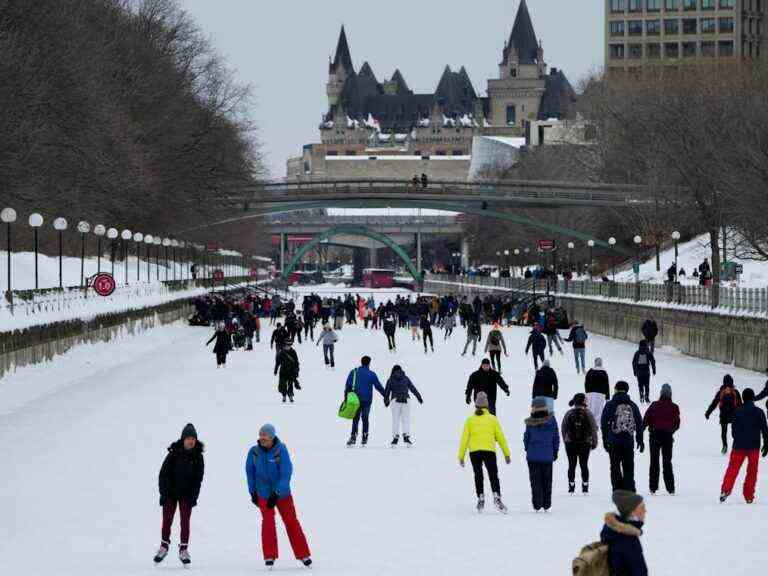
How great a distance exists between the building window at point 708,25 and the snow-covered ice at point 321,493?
383 feet

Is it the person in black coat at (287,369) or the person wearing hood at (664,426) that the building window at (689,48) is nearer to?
the person in black coat at (287,369)

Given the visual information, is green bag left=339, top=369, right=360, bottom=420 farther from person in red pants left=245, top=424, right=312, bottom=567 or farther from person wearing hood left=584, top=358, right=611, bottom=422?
person in red pants left=245, top=424, right=312, bottom=567

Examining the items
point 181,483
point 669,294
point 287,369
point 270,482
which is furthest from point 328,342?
point 270,482

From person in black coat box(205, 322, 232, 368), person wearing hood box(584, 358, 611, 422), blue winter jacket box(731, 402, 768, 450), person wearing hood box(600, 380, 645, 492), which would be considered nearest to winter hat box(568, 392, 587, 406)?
person wearing hood box(600, 380, 645, 492)

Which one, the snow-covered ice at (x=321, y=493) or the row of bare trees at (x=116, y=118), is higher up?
the row of bare trees at (x=116, y=118)

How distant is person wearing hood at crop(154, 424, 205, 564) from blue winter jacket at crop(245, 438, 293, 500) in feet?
1.44

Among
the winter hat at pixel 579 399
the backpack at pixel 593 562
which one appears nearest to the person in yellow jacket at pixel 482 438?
the winter hat at pixel 579 399

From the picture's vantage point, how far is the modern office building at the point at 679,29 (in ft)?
489

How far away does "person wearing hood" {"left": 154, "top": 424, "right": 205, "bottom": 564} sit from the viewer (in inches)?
556

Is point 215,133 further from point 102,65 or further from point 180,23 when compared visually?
point 102,65

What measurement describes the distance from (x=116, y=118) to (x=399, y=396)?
35.5 meters

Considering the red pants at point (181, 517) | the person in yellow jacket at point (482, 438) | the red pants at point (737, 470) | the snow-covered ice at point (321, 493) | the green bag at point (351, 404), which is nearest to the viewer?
the red pants at point (181, 517)

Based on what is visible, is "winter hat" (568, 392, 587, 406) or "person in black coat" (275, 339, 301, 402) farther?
"person in black coat" (275, 339, 301, 402)

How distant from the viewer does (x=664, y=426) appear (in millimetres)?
18344
